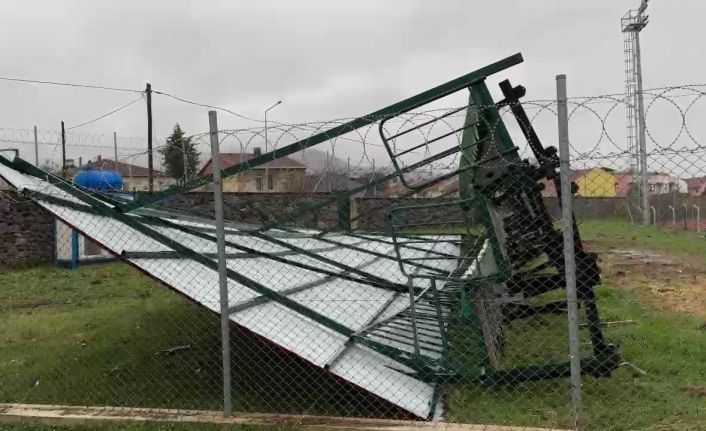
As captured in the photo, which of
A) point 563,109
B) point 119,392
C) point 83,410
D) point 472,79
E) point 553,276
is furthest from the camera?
point 553,276

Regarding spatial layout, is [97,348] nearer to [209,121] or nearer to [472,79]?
[209,121]

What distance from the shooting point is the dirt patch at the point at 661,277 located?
8828 millimetres

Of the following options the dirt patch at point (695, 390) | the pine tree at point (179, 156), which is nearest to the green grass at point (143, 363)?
the pine tree at point (179, 156)

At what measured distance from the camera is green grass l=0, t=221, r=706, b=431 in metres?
4.40

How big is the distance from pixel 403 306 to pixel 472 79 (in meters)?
2.61

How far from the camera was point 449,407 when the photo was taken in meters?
4.33

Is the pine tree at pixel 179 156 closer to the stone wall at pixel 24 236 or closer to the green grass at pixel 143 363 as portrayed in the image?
the green grass at pixel 143 363

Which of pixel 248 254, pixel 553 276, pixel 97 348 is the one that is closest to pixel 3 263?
pixel 97 348

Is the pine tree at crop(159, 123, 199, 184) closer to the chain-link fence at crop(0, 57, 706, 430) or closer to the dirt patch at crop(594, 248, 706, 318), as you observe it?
the chain-link fence at crop(0, 57, 706, 430)

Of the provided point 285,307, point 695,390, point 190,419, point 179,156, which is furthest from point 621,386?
point 179,156

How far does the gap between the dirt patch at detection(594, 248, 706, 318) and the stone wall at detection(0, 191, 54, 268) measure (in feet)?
38.8

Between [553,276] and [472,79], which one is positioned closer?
[472,79]

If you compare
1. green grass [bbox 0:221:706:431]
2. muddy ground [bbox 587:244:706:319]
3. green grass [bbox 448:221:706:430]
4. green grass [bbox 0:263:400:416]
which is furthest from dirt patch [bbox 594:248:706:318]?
green grass [bbox 0:263:400:416]

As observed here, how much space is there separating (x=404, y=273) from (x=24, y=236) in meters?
11.4
